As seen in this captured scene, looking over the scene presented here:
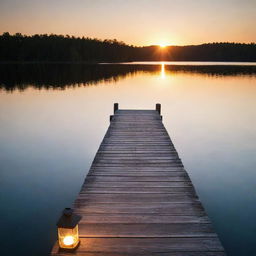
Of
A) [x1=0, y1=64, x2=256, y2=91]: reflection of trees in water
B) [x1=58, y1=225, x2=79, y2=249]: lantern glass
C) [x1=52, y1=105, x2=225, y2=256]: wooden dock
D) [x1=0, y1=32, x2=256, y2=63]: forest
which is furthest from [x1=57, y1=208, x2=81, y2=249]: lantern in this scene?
[x1=0, y1=32, x2=256, y2=63]: forest

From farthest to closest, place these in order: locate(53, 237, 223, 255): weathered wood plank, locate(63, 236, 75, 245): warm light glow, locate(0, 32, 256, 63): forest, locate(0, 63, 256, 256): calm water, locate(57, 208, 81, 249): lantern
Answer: locate(0, 32, 256, 63): forest
locate(0, 63, 256, 256): calm water
locate(53, 237, 223, 255): weathered wood plank
locate(63, 236, 75, 245): warm light glow
locate(57, 208, 81, 249): lantern

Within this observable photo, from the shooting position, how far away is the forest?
87375 millimetres

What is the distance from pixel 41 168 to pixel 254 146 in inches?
408

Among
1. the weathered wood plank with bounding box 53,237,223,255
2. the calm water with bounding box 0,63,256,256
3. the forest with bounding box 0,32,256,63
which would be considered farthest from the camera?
the forest with bounding box 0,32,256,63

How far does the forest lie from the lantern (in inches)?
3675

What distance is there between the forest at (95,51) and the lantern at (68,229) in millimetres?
93341

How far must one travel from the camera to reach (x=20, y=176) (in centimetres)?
925

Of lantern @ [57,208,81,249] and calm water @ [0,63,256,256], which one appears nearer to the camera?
lantern @ [57,208,81,249]

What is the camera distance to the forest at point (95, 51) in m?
87.4

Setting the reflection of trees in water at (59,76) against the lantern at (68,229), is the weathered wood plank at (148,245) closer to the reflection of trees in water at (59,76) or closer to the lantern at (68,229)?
the lantern at (68,229)

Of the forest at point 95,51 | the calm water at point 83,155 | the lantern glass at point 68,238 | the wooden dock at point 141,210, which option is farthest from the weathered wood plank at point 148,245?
the forest at point 95,51

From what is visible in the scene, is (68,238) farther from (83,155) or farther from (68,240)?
(83,155)

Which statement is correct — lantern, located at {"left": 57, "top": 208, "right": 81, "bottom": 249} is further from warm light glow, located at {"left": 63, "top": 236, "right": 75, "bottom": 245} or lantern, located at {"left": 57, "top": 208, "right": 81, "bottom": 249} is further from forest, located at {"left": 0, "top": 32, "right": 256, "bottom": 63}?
forest, located at {"left": 0, "top": 32, "right": 256, "bottom": 63}

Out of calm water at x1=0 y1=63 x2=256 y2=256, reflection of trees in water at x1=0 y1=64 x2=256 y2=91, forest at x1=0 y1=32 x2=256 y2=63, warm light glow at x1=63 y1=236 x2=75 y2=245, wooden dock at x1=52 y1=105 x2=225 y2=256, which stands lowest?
calm water at x1=0 y1=63 x2=256 y2=256
